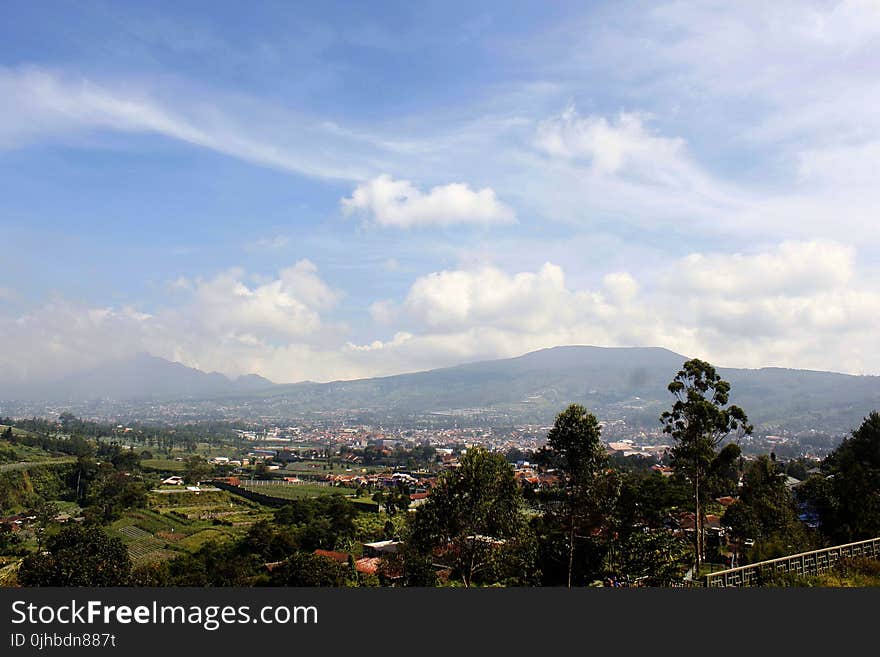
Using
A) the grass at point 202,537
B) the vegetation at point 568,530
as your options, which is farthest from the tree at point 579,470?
the grass at point 202,537

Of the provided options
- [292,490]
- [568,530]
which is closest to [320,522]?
[568,530]

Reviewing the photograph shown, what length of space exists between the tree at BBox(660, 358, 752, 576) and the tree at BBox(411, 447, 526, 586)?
394cm

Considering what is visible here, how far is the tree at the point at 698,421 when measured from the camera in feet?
47.4

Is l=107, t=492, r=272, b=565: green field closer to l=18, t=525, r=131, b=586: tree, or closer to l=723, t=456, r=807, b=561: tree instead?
l=18, t=525, r=131, b=586: tree

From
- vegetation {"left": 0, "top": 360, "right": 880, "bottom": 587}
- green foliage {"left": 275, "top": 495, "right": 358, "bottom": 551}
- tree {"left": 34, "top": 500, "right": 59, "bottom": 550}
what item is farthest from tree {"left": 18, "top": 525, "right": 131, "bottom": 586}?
tree {"left": 34, "top": 500, "right": 59, "bottom": 550}

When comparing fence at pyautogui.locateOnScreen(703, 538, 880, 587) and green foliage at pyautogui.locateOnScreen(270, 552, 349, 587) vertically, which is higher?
fence at pyautogui.locateOnScreen(703, 538, 880, 587)

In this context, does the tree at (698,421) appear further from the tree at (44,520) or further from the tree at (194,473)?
the tree at (194,473)

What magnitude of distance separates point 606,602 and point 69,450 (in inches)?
3278

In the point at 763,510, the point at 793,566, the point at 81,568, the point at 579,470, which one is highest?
the point at 579,470

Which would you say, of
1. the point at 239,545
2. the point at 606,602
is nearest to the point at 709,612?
the point at 606,602

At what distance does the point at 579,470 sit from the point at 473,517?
2641 millimetres

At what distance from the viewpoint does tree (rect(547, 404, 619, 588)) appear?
43.6ft

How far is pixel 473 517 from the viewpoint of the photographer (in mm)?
14281

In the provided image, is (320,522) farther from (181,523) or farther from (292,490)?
(292,490)
